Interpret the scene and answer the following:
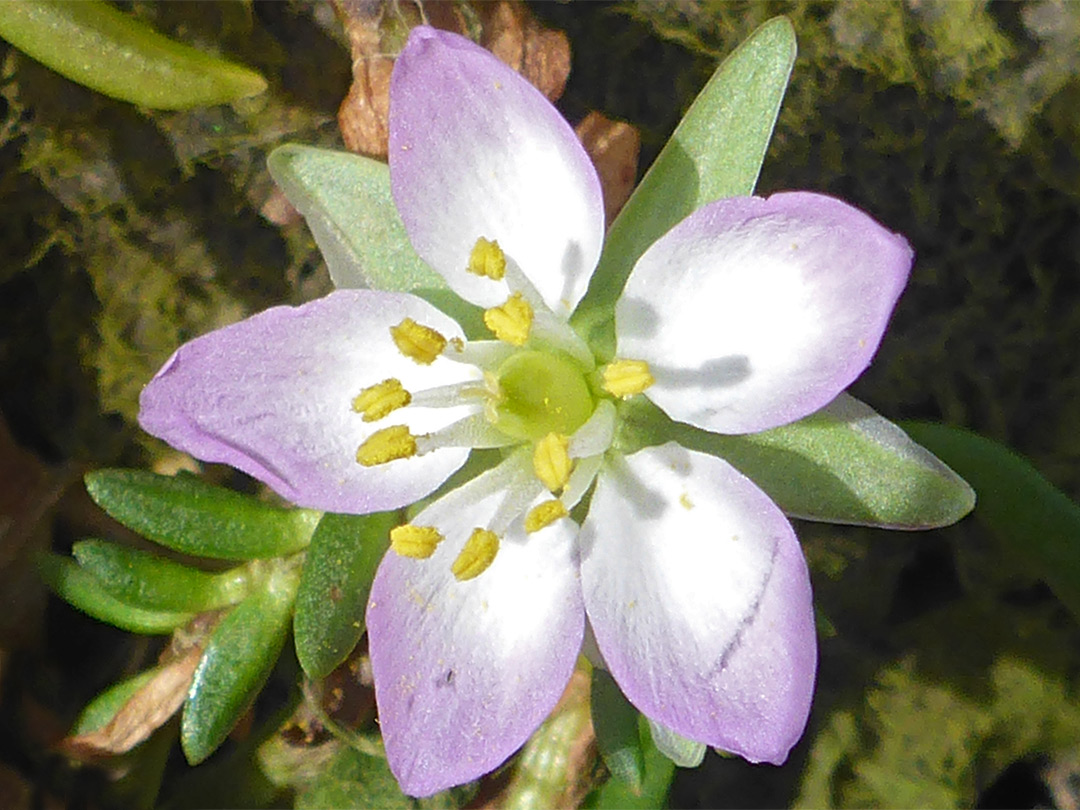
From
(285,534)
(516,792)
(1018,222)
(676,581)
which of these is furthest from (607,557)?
(1018,222)

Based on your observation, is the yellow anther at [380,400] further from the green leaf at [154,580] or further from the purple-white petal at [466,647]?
the green leaf at [154,580]

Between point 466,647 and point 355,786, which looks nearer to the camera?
point 466,647

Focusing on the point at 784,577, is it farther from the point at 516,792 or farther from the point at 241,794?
the point at 241,794

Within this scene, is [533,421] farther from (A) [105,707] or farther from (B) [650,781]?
(A) [105,707]

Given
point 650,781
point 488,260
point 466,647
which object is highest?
point 488,260

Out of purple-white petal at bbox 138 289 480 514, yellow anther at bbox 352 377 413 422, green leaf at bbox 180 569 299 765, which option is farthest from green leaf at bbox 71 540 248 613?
yellow anther at bbox 352 377 413 422

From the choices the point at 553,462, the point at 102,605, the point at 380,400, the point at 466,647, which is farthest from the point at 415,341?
the point at 102,605

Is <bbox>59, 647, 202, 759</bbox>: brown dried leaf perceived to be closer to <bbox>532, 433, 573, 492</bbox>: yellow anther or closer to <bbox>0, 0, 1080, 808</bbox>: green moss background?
<bbox>0, 0, 1080, 808</bbox>: green moss background
